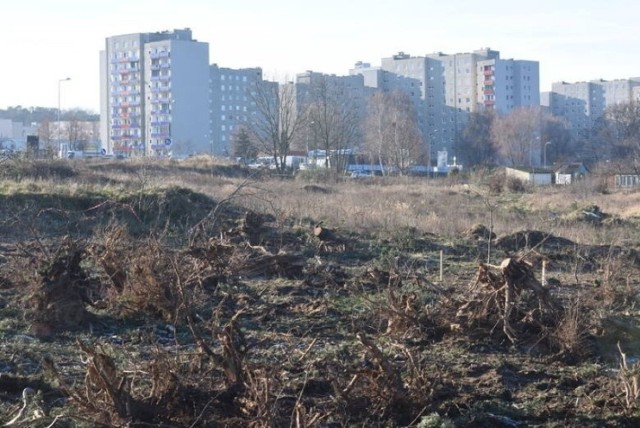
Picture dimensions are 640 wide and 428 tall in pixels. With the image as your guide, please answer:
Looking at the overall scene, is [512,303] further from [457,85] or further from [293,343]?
[457,85]

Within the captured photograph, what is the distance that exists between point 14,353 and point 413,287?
5.45 meters

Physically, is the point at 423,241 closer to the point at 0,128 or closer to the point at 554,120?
the point at 554,120

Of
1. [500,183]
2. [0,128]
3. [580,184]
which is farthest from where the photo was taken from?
[0,128]

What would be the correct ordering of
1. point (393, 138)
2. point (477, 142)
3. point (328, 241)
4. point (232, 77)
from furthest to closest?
point (232, 77) → point (477, 142) → point (393, 138) → point (328, 241)

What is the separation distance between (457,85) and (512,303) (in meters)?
124

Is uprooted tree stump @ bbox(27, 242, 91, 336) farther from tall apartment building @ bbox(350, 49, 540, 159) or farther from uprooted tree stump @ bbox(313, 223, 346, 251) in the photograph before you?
tall apartment building @ bbox(350, 49, 540, 159)

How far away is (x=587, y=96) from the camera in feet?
509

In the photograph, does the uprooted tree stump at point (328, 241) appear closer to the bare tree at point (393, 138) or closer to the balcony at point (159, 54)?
the bare tree at point (393, 138)

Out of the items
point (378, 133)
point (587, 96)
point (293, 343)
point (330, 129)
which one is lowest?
point (293, 343)

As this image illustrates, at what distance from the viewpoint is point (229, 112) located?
123125 mm

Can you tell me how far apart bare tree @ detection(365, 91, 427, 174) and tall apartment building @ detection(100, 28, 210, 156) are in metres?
26.6

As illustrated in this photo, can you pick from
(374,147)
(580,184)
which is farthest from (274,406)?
(374,147)

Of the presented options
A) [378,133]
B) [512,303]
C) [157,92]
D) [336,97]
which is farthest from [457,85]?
[512,303]

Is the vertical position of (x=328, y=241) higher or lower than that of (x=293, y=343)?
higher
